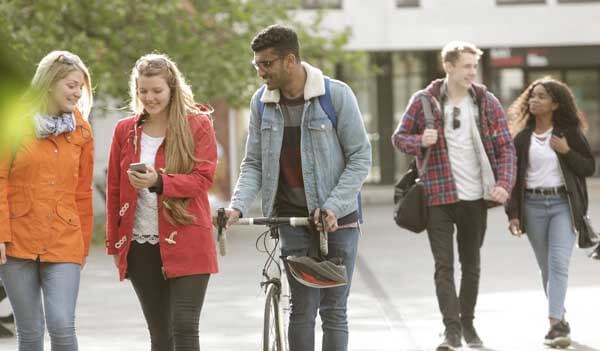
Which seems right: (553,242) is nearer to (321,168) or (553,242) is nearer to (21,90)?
(321,168)

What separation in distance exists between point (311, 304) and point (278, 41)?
47.5 inches

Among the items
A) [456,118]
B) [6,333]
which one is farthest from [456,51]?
[6,333]

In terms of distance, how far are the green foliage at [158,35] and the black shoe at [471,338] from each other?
37.7 ft

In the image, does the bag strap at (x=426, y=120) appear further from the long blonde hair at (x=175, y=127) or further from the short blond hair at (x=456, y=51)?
the long blonde hair at (x=175, y=127)

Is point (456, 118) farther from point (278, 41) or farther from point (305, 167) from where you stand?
point (278, 41)

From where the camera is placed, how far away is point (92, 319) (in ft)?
32.6

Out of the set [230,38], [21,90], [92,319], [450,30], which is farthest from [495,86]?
[21,90]

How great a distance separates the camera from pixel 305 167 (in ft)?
16.8

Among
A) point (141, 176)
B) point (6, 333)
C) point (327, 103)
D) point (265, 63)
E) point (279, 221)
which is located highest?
point (265, 63)

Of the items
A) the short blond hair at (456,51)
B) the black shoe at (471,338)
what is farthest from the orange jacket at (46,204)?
the black shoe at (471,338)

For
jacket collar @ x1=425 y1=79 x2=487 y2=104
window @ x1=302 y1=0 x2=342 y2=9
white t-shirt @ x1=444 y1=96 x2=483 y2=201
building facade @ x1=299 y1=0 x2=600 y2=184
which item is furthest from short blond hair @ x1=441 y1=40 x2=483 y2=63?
window @ x1=302 y1=0 x2=342 y2=9

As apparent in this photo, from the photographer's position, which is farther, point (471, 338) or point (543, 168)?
point (543, 168)

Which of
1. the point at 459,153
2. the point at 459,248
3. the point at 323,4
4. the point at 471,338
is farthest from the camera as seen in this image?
the point at 323,4

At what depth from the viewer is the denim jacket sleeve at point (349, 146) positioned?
5.05 m
